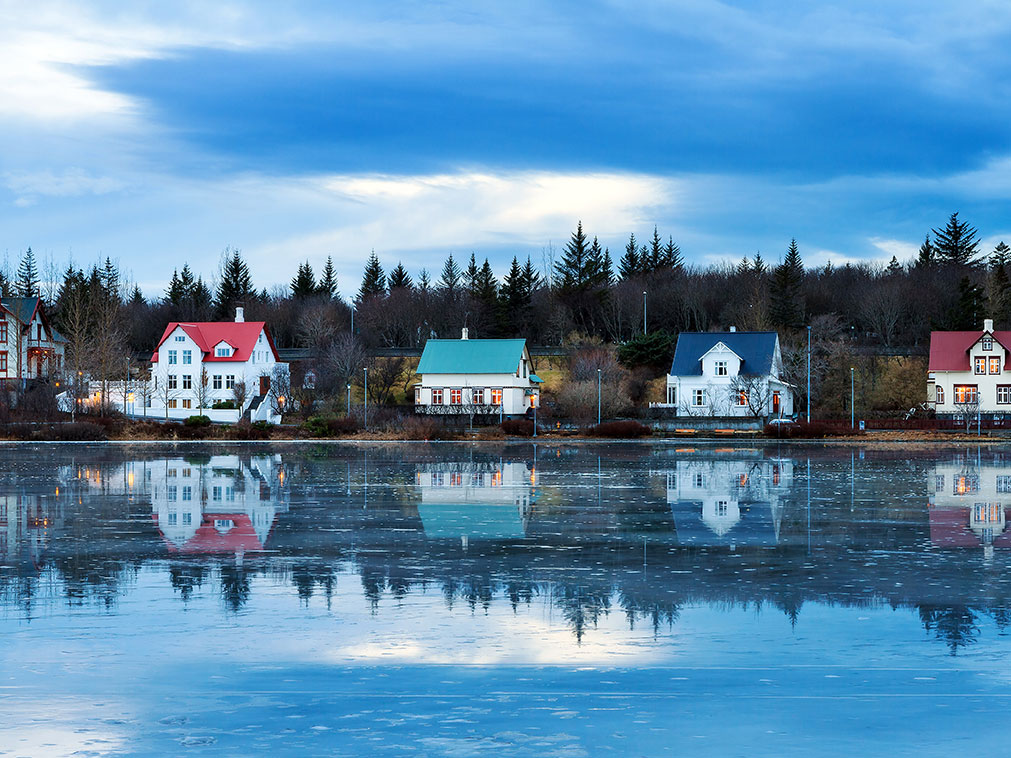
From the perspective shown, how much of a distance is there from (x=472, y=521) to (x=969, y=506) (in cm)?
1128

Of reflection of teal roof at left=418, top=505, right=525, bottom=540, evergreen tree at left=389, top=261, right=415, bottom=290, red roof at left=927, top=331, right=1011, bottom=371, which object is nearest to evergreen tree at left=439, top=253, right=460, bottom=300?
evergreen tree at left=389, top=261, right=415, bottom=290

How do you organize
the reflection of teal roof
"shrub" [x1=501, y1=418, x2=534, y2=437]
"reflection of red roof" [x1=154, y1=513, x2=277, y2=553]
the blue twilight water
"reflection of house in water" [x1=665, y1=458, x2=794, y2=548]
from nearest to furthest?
the blue twilight water
"reflection of red roof" [x1=154, y1=513, x2=277, y2=553]
"reflection of house in water" [x1=665, y1=458, x2=794, y2=548]
the reflection of teal roof
"shrub" [x1=501, y1=418, x2=534, y2=437]

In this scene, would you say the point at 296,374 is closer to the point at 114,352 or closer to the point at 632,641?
the point at 114,352

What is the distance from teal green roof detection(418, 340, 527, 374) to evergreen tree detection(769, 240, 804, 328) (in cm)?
2959

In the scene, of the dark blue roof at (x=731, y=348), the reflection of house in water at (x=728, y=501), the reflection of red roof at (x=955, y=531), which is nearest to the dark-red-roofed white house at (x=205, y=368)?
the dark blue roof at (x=731, y=348)

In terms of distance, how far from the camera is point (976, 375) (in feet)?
258

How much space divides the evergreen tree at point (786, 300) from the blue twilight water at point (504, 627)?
77.5m

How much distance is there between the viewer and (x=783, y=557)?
16.1m

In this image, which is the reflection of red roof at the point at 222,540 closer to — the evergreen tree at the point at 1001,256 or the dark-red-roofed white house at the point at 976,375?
the dark-red-roofed white house at the point at 976,375

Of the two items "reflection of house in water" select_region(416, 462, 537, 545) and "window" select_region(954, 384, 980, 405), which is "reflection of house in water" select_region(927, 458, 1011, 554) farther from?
"window" select_region(954, 384, 980, 405)

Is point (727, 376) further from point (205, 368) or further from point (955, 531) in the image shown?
point (955, 531)

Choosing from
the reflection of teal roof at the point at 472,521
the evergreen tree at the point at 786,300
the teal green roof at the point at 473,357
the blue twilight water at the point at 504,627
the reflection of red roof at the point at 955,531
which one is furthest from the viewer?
the evergreen tree at the point at 786,300

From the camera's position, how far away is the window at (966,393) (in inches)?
3086

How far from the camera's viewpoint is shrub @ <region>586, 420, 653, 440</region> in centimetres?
6406
